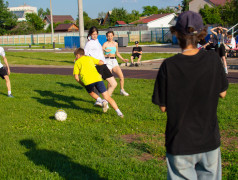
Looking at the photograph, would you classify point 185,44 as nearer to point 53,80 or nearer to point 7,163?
point 7,163

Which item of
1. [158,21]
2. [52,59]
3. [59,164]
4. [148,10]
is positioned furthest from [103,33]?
[148,10]

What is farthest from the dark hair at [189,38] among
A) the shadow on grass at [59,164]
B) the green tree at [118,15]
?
the green tree at [118,15]

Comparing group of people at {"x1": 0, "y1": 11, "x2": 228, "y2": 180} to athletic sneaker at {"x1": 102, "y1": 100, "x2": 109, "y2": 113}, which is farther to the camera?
athletic sneaker at {"x1": 102, "y1": 100, "x2": 109, "y2": 113}

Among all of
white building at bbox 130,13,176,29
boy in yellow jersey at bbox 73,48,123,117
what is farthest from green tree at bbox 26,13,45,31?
boy in yellow jersey at bbox 73,48,123,117

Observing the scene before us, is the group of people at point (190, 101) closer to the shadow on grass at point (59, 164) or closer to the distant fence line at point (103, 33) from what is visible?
the shadow on grass at point (59, 164)

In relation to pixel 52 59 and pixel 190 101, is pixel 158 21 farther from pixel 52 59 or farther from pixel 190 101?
pixel 190 101

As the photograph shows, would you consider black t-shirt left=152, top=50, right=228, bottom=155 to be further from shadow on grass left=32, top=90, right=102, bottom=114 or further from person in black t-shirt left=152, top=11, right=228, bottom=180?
shadow on grass left=32, top=90, right=102, bottom=114

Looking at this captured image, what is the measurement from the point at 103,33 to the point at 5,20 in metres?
40.8

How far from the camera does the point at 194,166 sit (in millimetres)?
2693

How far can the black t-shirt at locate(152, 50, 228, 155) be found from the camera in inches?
101

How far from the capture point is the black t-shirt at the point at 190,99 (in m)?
2.57

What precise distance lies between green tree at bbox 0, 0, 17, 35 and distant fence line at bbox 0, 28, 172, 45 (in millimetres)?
16497

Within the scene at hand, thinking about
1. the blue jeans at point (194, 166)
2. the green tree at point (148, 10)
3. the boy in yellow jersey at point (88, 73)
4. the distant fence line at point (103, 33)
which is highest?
the green tree at point (148, 10)

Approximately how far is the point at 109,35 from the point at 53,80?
18.6 feet
